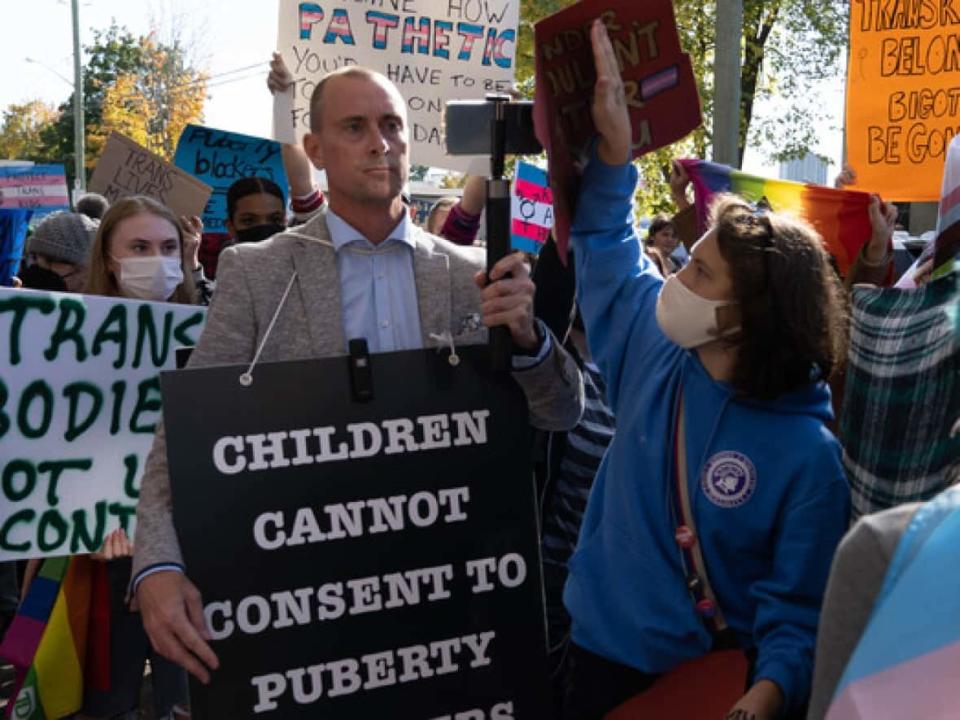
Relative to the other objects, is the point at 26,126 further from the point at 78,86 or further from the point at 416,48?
the point at 416,48

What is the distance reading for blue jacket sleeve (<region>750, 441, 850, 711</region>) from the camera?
92.7 inches

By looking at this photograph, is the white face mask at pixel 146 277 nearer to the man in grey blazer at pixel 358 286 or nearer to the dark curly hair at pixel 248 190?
the dark curly hair at pixel 248 190

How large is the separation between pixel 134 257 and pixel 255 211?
3.23 ft

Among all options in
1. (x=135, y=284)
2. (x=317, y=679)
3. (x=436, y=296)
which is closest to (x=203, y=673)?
(x=317, y=679)

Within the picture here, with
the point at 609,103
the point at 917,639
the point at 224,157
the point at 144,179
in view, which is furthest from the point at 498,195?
the point at 224,157

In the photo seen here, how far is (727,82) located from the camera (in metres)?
8.37

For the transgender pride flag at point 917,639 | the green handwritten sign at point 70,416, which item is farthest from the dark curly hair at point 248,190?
the transgender pride flag at point 917,639

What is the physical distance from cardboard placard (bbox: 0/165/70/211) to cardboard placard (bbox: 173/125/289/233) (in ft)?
45.8

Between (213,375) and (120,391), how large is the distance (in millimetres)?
1794

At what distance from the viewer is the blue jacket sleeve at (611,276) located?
9.27ft

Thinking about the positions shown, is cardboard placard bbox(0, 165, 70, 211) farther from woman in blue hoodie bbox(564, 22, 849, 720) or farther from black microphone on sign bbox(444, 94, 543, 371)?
woman in blue hoodie bbox(564, 22, 849, 720)

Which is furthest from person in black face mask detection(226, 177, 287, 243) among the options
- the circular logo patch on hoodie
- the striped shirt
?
the circular logo patch on hoodie

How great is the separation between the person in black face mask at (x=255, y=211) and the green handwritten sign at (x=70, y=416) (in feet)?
4.13

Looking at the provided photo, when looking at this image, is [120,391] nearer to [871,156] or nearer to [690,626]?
[690,626]
